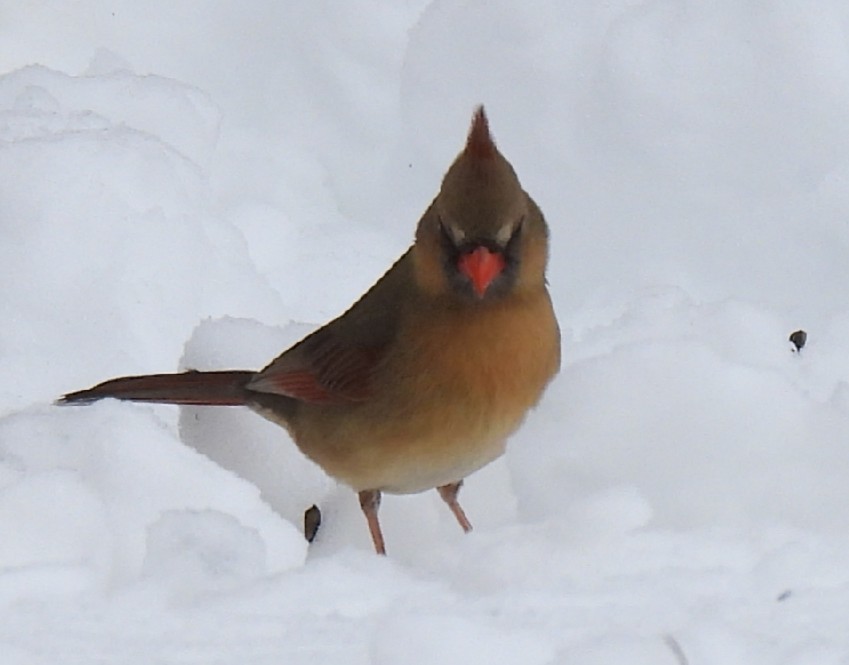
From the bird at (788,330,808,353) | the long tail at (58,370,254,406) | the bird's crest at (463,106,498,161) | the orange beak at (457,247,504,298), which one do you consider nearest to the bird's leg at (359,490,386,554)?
the long tail at (58,370,254,406)

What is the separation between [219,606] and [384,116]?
210 cm

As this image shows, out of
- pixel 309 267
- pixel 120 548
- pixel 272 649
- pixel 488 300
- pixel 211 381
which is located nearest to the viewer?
pixel 272 649

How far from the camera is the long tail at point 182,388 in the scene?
99.3 inches

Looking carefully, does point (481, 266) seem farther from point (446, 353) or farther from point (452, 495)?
point (452, 495)

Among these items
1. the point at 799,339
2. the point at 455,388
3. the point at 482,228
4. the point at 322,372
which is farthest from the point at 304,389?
the point at 799,339

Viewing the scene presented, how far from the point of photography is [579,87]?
138 inches

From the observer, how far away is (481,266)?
2180 mm

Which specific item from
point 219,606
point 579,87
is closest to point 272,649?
point 219,606

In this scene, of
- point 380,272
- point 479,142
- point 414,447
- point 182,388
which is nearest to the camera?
point 479,142

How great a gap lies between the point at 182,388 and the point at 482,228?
62cm

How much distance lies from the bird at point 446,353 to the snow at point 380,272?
0.39ft

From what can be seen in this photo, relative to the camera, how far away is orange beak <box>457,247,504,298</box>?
7.15 ft

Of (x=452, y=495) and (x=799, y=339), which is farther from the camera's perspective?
Result: (x=799, y=339)

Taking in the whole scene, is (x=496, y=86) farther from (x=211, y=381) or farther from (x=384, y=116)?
(x=211, y=381)
